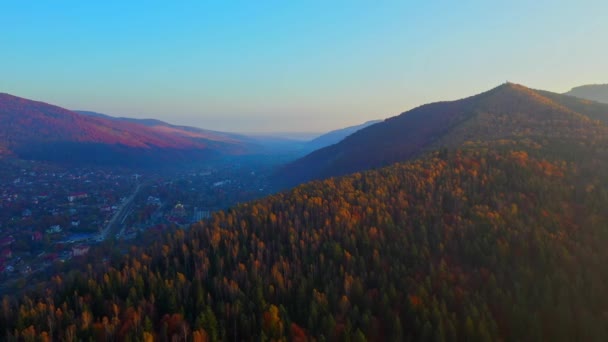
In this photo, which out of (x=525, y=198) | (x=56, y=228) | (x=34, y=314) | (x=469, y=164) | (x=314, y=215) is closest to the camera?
(x=34, y=314)

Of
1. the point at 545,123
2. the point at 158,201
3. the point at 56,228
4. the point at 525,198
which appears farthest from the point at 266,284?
the point at 158,201

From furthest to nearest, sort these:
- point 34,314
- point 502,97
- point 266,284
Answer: point 502,97
point 266,284
point 34,314

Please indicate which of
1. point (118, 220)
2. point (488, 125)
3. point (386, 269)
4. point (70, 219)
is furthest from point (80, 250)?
point (488, 125)

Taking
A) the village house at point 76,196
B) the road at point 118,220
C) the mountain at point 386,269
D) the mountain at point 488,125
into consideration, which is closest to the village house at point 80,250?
the mountain at point 386,269

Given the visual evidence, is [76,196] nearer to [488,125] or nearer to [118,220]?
[118,220]

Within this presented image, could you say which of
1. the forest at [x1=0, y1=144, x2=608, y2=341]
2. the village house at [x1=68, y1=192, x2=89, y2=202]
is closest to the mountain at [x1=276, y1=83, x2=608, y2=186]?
the forest at [x1=0, y1=144, x2=608, y2=341]

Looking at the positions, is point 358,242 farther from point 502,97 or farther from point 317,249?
point 502,97
